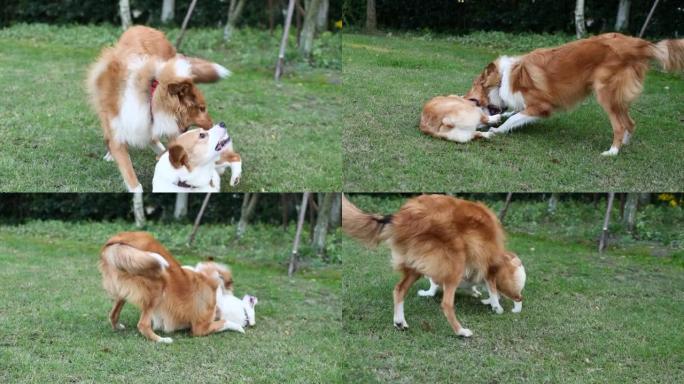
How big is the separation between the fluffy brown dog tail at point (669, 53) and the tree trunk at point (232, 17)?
611 centimetres

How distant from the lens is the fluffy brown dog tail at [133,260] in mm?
5172

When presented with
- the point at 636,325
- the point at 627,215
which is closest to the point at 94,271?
the point at 636,325

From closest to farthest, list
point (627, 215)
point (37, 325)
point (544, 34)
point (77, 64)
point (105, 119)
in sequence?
point (37, 325) < point (105, 119) < point (627, 215) < point (544, 34) < point (77, 64)

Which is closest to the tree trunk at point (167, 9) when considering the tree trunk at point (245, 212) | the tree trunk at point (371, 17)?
the tree trunk at point (245, 212)

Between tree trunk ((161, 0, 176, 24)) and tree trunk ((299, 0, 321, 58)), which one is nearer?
tree trunk ((299, 0, 321, 58))

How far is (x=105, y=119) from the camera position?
5.95 metres

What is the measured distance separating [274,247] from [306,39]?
293cm

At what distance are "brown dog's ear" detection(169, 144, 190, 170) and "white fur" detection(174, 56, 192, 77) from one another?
550 millimetres

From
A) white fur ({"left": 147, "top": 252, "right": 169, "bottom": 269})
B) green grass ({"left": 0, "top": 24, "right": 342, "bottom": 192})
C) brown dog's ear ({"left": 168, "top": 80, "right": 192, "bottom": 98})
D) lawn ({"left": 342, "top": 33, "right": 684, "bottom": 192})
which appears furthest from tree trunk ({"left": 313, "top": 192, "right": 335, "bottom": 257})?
white fur ({"left": 147, "top": 252, "right": 169, "bottom": 269})

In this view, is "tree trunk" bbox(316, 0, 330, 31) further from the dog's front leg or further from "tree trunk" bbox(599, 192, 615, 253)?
"tree trunk" bbox(599, 192, 615, 253)

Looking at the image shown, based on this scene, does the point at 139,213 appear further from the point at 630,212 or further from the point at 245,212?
the point at 630,212

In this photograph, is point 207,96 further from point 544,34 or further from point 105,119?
point 544,34

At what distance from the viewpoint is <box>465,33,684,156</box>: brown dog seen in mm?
6629

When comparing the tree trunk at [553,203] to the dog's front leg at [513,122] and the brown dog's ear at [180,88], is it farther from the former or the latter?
the brown dog's ear at [180,88]
